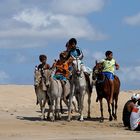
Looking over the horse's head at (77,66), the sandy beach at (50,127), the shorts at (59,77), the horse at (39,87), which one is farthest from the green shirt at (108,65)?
the horse at (39,87)

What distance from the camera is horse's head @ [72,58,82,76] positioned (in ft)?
68.5

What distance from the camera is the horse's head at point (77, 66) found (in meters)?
20.9

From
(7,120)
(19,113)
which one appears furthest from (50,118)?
(19,113)

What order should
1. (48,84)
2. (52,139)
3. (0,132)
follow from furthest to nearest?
1. (48,84)
2. (0,132)
3. (52,139)

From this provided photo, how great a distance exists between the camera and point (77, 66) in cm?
2089

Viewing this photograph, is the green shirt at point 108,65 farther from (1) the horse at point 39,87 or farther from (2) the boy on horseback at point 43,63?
(1) the horse at point 39,87

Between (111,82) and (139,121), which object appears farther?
(111,82)

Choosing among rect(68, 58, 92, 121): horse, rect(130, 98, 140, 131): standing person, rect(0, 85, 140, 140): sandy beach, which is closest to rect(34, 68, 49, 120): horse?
rect(0, 85, 140, 140): sandy beach

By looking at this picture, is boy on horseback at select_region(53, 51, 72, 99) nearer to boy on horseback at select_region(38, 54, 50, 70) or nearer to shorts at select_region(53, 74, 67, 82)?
shorts at select_region(53, 74, 67, 82)

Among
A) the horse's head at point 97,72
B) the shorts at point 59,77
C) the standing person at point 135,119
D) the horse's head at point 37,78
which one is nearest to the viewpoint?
the standing person at point 135,119

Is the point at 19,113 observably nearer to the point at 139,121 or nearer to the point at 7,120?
the point at 7,120

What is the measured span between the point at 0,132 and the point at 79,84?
4732 millimetres

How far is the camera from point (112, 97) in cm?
2225

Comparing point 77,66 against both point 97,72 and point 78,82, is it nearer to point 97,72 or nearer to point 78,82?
point 78,82
